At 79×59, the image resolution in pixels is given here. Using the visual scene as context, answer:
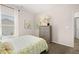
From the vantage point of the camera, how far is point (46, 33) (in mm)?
1369

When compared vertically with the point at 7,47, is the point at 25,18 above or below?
above

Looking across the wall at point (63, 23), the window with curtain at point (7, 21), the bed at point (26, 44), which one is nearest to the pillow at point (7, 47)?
the bed at point (26, 44)

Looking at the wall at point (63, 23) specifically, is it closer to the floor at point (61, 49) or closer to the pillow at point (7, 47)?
the floor at point (61, 49)

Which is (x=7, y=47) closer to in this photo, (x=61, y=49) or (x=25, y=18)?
(x=25, y=18)

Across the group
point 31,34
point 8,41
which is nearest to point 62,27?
point 31,34

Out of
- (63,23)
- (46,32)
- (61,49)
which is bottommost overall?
(61,49)

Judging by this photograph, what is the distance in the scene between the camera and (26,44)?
4.19 ft

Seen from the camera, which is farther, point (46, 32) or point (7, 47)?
point (46, 32)

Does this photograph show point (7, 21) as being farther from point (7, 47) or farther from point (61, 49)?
point (61, 49)

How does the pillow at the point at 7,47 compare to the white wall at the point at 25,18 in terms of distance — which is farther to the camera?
the white wall at the point at 25,18

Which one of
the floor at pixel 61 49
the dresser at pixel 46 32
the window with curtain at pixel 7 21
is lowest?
the floor at pixel 61 49

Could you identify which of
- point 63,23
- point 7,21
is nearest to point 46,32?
point 63,23

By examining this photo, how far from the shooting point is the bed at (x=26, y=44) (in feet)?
4.05
